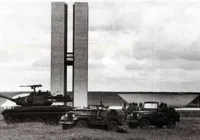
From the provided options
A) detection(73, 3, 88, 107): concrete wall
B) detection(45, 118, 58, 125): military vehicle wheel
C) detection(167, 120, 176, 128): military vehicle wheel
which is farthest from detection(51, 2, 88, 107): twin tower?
detection(167, 120, 176, 128): military vehicle wheel

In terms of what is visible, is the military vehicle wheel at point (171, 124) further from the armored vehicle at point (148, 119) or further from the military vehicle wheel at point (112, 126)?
the military vehicle wheel at point (112, 126)

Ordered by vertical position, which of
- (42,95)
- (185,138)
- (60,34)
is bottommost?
(185,138)

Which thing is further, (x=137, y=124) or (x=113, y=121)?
(x=137, y=124)

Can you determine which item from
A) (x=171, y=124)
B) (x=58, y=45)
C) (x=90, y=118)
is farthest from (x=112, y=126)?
(x=58, y=45)

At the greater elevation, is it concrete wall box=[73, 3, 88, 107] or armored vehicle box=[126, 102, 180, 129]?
concrete wall box=[73, 3, 88, 107]

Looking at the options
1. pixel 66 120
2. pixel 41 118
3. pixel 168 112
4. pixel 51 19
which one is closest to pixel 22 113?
pixel 41 118

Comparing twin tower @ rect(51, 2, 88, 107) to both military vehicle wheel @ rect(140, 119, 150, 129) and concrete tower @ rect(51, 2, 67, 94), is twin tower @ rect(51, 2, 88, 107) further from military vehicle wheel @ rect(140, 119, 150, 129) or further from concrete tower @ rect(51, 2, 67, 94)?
military vehicle wheel @ rect(140, 119, 150, 129)

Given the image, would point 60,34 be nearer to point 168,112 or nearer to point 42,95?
point 42,95

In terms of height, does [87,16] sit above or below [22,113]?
above

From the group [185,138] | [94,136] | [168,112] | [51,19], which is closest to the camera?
[94,136]
